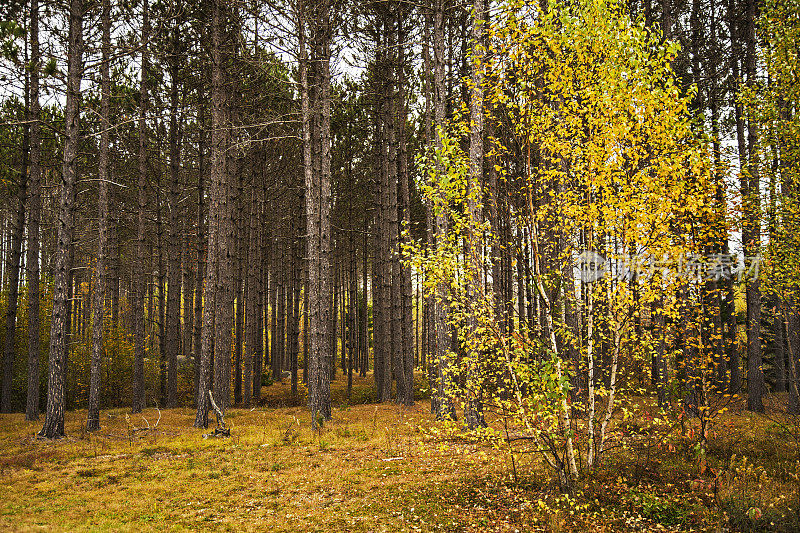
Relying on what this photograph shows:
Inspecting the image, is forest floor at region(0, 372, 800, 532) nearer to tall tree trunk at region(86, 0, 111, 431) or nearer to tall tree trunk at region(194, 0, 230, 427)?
tall tree trunk at region(86, 0, 111, 431)

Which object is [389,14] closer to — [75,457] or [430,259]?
[430,259]

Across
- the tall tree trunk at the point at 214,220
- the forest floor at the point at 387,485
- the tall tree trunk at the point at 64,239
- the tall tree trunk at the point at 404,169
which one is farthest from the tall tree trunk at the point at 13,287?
the tall tree trunk at the point at 404,169

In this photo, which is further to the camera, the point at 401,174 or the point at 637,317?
the point at 401,174

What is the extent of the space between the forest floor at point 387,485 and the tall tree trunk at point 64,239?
81 cm

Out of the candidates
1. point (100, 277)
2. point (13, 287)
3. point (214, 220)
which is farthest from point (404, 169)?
point (13, 287)

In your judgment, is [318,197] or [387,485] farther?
[318,197]

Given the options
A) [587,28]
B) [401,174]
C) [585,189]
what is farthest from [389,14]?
[585,189]

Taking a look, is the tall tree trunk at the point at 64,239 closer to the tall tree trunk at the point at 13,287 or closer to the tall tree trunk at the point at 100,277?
the tall tree trunk at the point at 100,277

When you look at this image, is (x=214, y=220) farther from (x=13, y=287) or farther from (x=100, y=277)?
(x=13, y=287)

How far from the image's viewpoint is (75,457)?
33.0ft

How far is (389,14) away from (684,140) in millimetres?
12830

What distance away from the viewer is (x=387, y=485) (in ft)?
24.4

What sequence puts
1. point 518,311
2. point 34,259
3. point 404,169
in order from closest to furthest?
point 518,311 < point 34,259 < point 404,169

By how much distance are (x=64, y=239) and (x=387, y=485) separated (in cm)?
1049
